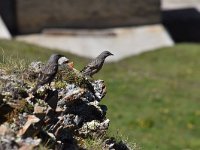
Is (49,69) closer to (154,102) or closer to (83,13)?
(154,102)

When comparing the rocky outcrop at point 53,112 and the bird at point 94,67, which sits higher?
the rocky outcrop at point 53,112

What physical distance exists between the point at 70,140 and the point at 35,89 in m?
0.97

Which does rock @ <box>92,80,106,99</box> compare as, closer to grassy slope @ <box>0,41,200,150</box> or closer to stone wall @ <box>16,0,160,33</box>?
grassy slope @ <box>0,41,200,150</box>

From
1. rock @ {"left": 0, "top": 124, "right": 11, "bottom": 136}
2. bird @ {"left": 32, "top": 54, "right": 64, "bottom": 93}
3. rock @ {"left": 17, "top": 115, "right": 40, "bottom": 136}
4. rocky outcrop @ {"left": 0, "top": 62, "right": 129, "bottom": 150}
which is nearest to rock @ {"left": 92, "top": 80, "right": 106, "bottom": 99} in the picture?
rocky outcrop @ {"left": 0, "top": 62, "right": 129, "bottom": 150}

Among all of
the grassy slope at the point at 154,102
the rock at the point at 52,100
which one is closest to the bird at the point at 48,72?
the rock at the point at 52,100

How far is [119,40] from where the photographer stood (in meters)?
56.2

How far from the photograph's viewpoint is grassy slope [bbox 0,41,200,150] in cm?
2594

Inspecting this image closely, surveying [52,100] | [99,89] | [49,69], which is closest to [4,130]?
[52,100]

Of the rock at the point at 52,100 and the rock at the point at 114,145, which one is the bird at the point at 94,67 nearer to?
the rock at the point at 114,145

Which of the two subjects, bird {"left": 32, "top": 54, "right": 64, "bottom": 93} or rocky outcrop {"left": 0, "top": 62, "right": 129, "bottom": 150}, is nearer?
rocky outcrop {"left": 0, "top": 62, "right": 129, "bottom": 150}

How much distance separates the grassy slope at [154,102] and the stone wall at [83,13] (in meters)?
11.1

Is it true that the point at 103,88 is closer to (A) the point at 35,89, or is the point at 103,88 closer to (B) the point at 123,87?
(A) the point at 35,89

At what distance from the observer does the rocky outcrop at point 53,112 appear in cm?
940

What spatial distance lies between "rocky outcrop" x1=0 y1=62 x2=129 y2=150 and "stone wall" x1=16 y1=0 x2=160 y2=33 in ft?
142
